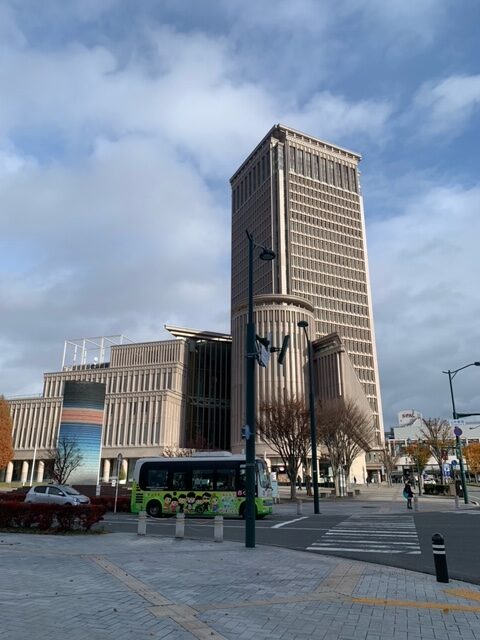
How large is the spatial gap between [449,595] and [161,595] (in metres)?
4.45

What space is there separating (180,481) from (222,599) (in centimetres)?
1898

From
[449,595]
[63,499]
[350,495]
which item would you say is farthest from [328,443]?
[449,595]

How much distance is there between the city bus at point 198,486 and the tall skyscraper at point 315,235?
94.7 m

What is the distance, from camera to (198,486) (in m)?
25.2

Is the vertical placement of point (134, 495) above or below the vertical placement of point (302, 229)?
below

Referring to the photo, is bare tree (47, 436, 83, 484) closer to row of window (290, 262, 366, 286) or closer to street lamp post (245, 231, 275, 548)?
street lamp post (245, 231, 275, 548)

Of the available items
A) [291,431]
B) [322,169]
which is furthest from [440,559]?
[322,169]

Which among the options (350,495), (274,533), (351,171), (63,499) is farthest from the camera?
(351,171)

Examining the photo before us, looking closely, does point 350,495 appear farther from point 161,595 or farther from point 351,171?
point 351,171

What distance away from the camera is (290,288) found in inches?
4877

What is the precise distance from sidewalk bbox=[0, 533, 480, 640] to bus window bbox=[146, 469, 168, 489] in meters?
14.4

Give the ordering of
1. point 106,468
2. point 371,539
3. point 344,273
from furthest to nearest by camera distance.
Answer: point 344,273 → point 106,468 → point 371,539

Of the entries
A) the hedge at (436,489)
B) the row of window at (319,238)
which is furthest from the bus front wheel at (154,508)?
the row of window at (319,238)

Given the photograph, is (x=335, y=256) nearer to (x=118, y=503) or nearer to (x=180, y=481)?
(x=118, y=503)
